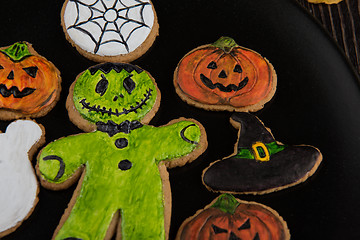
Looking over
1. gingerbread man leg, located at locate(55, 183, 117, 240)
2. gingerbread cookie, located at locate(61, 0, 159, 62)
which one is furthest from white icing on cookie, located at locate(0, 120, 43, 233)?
gingerbread cookie, located at locate(61, 0, 159, 62)

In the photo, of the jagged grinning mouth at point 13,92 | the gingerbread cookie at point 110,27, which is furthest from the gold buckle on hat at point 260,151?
the jagged grinning mouth at point 13,92

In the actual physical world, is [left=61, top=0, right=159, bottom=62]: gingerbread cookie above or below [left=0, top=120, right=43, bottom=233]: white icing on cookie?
above

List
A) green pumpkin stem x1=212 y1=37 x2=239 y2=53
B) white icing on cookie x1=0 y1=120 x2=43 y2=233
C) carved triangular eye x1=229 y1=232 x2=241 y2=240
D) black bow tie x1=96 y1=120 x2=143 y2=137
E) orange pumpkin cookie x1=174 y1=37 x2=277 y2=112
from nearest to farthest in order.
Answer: carved triangular eye x1=229 y1=232 x2=241 y2=240
white icing on cookie x1=0 y1=120 x2=43 y2=233
black bow tie x1=96 y1=120 x2=143 y2=137
orange pumpkin cookie x1=174 y1=37 x2=277 y2=112
green pumpkin stem x1=212 y1=37 x2=239 y2=53

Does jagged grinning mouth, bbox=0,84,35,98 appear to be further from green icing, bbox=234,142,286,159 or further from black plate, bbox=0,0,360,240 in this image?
green icing, bbox=234,142,286,159

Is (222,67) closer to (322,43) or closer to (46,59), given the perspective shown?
(322,43)

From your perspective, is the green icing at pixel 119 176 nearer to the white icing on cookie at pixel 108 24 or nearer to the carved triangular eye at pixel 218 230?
the carved triangular eye at pixel 218 230

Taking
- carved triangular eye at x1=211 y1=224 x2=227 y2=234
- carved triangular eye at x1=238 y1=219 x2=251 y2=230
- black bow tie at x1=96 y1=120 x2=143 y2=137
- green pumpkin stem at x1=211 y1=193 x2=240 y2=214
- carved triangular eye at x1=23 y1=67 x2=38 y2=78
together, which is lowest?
carved triangular eye at x1=211 y1=224 x2=227 y2=234
